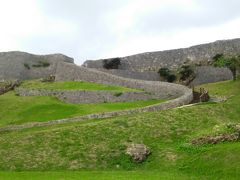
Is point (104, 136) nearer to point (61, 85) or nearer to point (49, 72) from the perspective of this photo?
point (61, 85)

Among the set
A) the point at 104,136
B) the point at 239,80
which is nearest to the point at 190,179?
the point at 104,136

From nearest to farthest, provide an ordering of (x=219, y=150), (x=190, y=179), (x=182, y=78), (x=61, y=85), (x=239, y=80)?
1. (x=190, y=179)
2. (x=219, y=150)
3. (x=239, y=80)
4. (x=61, y=85)
5. (x=182, y=78)

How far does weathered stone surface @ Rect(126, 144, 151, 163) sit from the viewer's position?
29.0 meters

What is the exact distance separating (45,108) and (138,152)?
20.6m

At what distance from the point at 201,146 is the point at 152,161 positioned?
298 cm

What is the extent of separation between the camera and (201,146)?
96.4ft

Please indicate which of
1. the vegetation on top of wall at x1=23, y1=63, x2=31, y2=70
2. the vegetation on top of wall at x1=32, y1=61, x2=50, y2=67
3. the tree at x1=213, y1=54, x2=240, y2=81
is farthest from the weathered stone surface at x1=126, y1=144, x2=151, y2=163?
the vegetation on top of wall at x1=32, y1=61, x2=50, y2=67

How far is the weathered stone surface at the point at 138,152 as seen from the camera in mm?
29047

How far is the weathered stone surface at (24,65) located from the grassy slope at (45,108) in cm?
2230

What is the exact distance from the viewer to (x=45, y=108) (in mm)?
48406

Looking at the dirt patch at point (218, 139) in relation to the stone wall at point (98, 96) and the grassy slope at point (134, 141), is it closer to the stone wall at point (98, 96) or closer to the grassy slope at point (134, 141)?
the grassy slope at point (134, 141)

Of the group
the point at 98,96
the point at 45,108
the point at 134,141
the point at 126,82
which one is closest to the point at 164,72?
the point at 126,82

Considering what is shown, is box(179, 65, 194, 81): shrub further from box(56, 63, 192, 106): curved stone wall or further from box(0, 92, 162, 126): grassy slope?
box(0, 92, 162, 126): grassy slope

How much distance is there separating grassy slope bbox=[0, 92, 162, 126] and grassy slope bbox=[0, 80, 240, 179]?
9.11m
